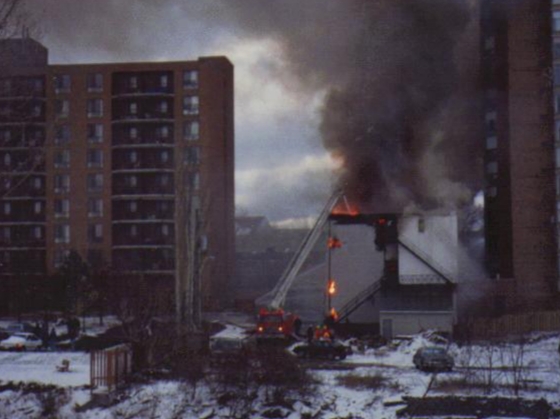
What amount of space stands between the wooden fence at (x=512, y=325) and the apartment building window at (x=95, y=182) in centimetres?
2619

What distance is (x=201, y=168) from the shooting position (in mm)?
51312

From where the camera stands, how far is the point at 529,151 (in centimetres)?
4356

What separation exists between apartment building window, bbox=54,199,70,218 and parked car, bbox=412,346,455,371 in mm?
32352

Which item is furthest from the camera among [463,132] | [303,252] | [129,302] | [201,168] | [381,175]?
[201,168]

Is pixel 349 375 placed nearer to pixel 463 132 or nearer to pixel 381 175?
pixel 381 175

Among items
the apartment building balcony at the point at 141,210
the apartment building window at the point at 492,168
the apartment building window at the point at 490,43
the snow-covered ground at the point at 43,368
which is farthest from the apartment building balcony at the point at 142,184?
the snow-covered ground at the point at 43,368

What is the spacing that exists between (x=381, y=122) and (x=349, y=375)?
70.0ft

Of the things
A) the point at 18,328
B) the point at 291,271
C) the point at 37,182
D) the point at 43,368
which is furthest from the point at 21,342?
the point at 37,182

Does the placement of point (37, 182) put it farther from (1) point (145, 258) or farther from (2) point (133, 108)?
(1) point (145, 258)

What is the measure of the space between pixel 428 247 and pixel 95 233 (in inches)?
862

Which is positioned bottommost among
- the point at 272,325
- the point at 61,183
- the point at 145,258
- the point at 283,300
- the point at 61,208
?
the point at 272,325

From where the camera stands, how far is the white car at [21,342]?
3061 cm

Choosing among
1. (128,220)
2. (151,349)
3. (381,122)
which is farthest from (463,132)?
(151,349)

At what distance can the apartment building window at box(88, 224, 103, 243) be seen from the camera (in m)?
51.3
